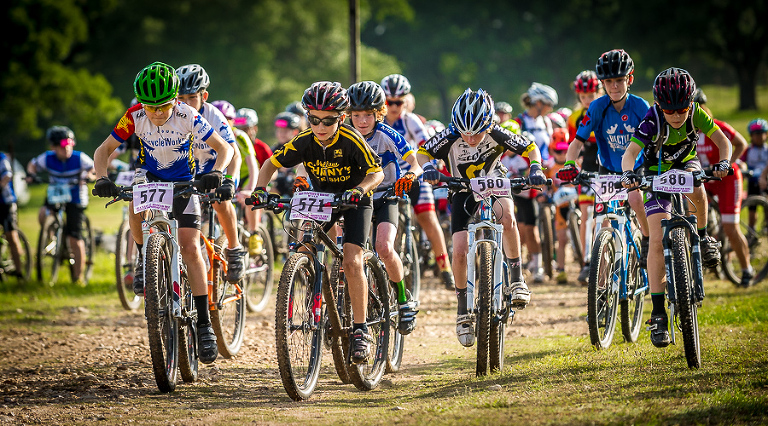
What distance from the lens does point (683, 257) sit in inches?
258

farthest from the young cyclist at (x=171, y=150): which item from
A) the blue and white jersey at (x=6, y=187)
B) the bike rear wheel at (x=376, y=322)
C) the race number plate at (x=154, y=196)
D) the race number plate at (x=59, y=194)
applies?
the blue and white jersey at (x=6, y=187)

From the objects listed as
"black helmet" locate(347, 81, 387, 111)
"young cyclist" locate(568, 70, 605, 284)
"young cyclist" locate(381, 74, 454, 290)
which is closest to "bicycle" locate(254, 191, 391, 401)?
"black helmet" locate(347, 81, 387, 111)

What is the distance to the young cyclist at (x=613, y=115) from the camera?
27.7ft

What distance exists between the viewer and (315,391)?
6.80 metres

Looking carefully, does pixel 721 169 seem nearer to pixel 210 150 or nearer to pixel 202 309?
pixel 202 309

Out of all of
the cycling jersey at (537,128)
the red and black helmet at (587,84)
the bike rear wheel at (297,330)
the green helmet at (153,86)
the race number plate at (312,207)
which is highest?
the red and black helmet at (587,84)

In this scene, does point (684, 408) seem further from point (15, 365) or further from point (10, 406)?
point (15, 365)

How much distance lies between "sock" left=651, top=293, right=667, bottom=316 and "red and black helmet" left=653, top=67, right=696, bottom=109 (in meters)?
1.47

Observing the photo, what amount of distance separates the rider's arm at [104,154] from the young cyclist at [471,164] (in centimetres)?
244

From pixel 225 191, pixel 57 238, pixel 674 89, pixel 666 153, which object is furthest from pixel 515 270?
pixel 57 238

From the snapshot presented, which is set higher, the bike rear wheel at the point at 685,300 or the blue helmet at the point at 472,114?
the blue helmet at the point at 472,114

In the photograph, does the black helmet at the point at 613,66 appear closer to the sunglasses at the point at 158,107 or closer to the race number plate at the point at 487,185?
the race number plate at the point at 487,185

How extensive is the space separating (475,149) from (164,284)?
2.77 metres

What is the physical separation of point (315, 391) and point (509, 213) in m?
2.20
